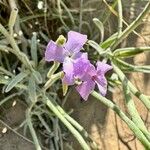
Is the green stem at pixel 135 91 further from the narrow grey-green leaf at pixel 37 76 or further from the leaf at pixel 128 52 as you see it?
the narrow grey-green leaf at pixel 37 76

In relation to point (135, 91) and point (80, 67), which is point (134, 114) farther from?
point (80, 67)

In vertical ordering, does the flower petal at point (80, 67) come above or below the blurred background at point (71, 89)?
above

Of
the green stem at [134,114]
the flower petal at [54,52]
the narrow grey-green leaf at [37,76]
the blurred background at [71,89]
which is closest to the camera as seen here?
the flower petal at [54,52]

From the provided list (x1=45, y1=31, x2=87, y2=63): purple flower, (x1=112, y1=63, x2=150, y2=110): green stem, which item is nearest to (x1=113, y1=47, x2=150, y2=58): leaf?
(x1=112, y1=63, x2=150, y2=110): green stem

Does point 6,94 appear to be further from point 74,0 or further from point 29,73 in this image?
point 74,0

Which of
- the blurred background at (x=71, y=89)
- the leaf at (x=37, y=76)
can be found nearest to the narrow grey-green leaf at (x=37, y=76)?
the leaf at (x=37, y=76)

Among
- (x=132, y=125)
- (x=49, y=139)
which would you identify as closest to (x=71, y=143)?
(x=49, y=139)

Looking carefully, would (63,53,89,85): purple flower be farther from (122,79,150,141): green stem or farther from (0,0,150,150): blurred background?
(0,0,150,150): blurred background
